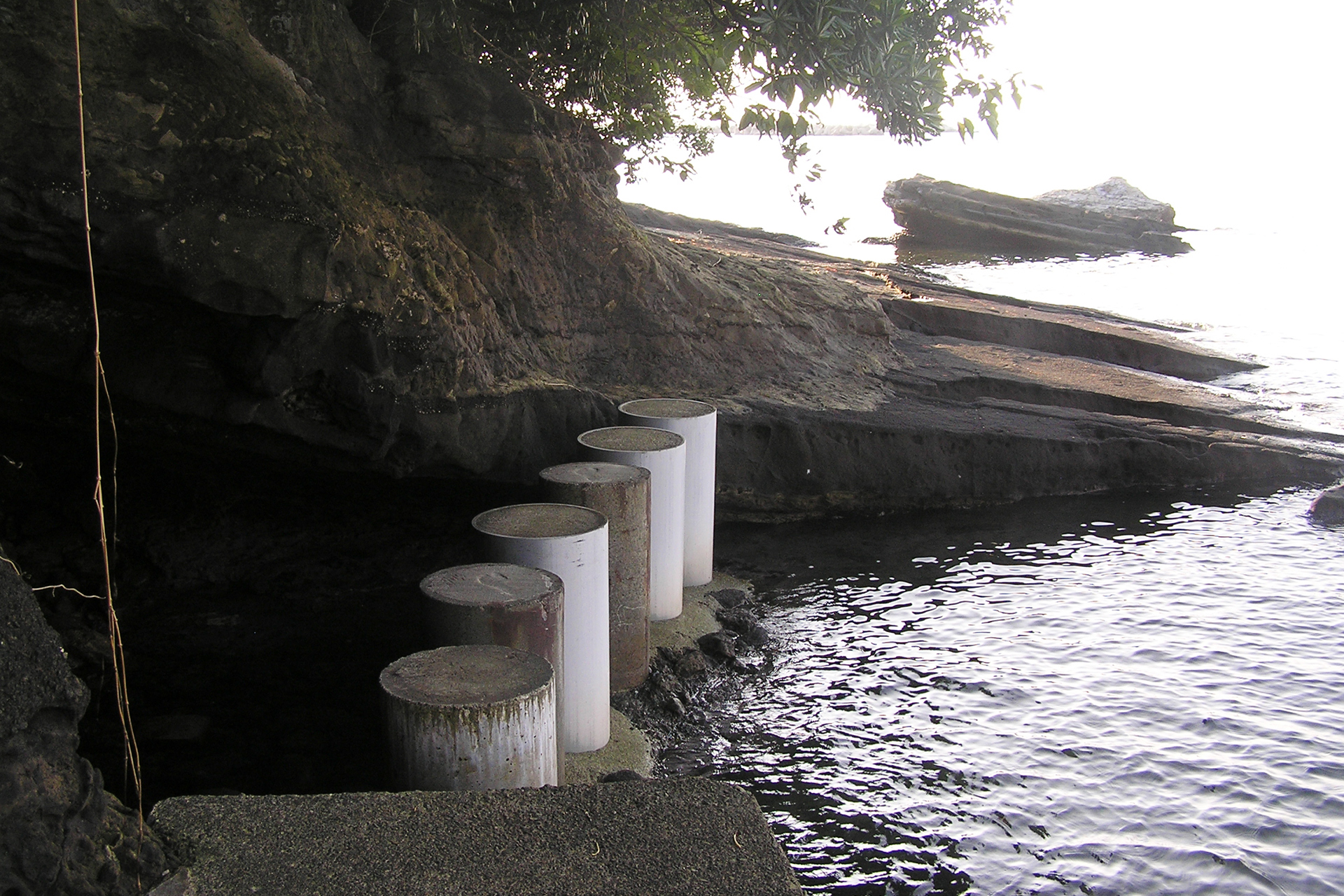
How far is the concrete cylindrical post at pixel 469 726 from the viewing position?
442cm

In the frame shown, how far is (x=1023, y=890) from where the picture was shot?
16.5 feet

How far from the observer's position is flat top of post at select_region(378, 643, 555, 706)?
4.50 meters

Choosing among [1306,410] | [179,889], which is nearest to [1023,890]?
[179,889]

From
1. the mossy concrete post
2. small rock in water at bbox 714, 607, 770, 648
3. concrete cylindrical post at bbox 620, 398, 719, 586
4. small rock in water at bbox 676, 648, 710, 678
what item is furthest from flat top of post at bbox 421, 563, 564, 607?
concrete cylindrical post at bbox 620, 398, 719, 586

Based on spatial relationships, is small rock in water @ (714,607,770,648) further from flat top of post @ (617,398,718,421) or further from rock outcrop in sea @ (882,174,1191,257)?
rock outcrop in sea @ (882,174,1191,257)

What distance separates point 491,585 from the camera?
5500 millimetres

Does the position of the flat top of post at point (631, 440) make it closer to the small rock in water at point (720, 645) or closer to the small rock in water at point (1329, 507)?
the small rock in water at point (720, 645)

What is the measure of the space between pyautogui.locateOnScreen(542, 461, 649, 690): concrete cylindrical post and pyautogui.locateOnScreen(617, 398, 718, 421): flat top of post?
60.9 inches

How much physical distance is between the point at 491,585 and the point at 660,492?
2456mm

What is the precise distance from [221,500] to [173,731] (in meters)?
2.25

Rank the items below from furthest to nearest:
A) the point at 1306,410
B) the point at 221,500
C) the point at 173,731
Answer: the point at 1306,410 → the point at 221,500 → the point at 173,731

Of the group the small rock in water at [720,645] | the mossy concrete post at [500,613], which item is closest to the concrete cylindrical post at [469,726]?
the mossy concrete post at [500,613]

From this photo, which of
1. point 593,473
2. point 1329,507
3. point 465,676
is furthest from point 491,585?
point 1329,507

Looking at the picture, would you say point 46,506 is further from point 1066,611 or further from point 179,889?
point 1066,611
